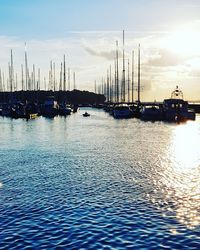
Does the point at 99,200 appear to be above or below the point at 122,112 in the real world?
below

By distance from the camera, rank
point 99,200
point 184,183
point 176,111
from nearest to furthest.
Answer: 1. point 99,200
2. point 184,183
3. point 176,111

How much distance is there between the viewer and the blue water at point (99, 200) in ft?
66.7

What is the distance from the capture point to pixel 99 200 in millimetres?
27188

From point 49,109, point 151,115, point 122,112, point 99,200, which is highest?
point 49,109

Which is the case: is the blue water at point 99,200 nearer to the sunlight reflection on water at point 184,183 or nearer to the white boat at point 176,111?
the sunlight reflection on water at point 184,183

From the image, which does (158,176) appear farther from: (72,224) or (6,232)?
(6,232)

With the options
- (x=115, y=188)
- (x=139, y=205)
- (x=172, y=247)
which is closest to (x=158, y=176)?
(x=115, y=188)

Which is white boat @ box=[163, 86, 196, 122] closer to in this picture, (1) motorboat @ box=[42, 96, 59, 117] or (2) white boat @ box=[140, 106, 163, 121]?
(2) white boat @ box=[140, 106, 163, 121]

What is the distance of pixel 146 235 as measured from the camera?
2070 centimetres

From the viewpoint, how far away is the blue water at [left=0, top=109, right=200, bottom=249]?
66.7 feet

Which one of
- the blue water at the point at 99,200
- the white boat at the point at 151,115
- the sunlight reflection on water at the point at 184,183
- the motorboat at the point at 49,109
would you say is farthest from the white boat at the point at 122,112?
the blue water at the point at 99,200

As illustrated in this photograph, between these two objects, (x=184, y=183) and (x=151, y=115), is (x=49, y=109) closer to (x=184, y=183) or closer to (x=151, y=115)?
(x=151, y=115)

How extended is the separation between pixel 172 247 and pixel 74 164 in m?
23.8

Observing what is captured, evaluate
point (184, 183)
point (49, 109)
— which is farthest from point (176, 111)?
point (184, 183)
